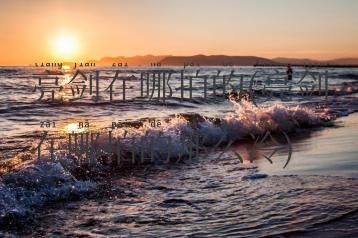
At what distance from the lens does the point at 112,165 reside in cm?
913

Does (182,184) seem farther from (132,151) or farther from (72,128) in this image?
(72,128)

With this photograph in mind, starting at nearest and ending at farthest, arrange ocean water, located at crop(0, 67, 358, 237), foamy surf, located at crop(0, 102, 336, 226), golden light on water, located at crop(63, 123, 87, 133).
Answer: ocean water, located at crop(0, 67, 358, 237) < foamy surf, located at crop(0, 102, 336, 226) < golden light on water, located at crop(63, 123, 87, 133)

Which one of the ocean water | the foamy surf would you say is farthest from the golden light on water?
the foamy surf

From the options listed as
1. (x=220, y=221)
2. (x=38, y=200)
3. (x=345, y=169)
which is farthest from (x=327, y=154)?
(x=38, y=200)

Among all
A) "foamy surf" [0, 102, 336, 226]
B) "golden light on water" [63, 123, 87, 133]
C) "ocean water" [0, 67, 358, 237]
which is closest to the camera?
"ocean water" [0, 67, 358, 237]

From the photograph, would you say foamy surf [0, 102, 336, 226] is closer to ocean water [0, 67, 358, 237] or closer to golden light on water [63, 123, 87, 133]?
ocean water [0, 67, 358, 237]

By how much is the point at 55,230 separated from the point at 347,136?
27.5ft

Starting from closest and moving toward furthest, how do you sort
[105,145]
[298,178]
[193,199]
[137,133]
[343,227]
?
[343,227] → [193,199] → [298,178] → [105,145] → [137,133]

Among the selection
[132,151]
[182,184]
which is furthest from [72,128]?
[182,184]

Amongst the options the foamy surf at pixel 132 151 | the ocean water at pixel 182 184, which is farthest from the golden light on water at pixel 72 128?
the foamy surf at pixel 132 151

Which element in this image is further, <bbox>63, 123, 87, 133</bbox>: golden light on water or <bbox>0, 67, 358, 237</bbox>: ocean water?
<bbox>63, 123, 87, 133</bbox>: golden light on water

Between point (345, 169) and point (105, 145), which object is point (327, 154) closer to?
point (345, 169)

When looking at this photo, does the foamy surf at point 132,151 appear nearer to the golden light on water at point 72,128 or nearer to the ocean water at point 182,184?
the ocean water at point 182,184

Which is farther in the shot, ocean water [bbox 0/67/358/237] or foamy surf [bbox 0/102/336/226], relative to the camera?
foamy surf [bbox 0/102/336/226]
